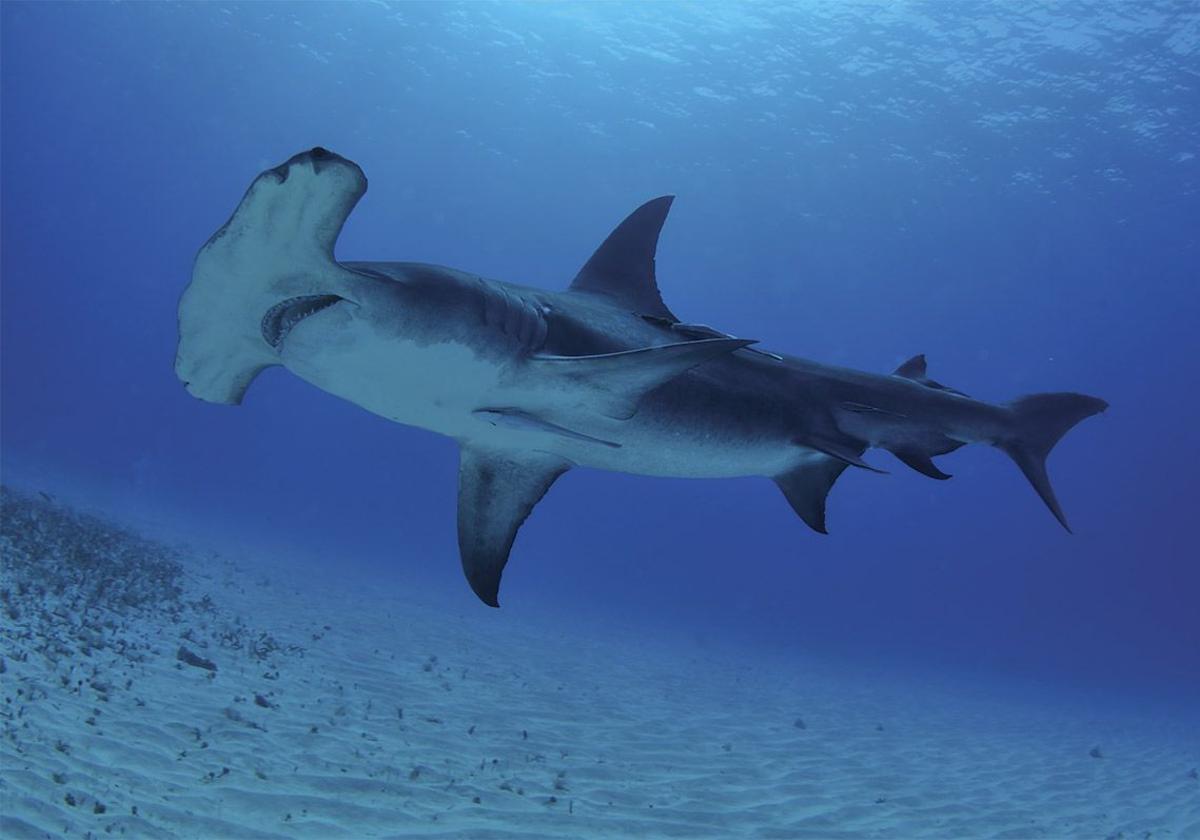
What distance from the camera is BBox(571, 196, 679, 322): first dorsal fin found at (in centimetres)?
521

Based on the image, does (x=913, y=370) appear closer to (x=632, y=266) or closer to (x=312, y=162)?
(x=632, y=266)

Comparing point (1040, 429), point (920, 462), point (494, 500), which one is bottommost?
point (494, 500)

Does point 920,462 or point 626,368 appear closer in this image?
point 626,368

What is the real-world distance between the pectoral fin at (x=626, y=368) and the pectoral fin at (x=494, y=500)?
0.92 meters

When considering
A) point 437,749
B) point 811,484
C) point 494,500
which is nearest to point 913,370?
point 811,484

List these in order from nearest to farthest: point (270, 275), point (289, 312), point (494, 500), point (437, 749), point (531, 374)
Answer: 1. point (270, 275)
2. point (289, 312)
3. point (531, 374)
4. point (494, 500)
5. point (437, 749)

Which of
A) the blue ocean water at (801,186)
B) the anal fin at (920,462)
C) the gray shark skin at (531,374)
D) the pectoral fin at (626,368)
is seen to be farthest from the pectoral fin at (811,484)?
the blue ocean water at (801,186)

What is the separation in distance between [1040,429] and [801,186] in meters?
35.6

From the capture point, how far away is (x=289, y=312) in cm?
330

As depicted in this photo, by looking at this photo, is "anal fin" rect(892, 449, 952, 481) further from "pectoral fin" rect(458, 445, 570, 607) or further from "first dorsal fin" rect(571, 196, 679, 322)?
"pectoral fin" rect(458, 445, 570, 607)

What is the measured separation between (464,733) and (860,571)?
115 metres

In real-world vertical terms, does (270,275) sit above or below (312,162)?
below

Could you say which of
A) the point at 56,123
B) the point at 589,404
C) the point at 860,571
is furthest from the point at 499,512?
the point at 860,571

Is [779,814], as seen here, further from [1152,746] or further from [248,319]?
[1152,746]
